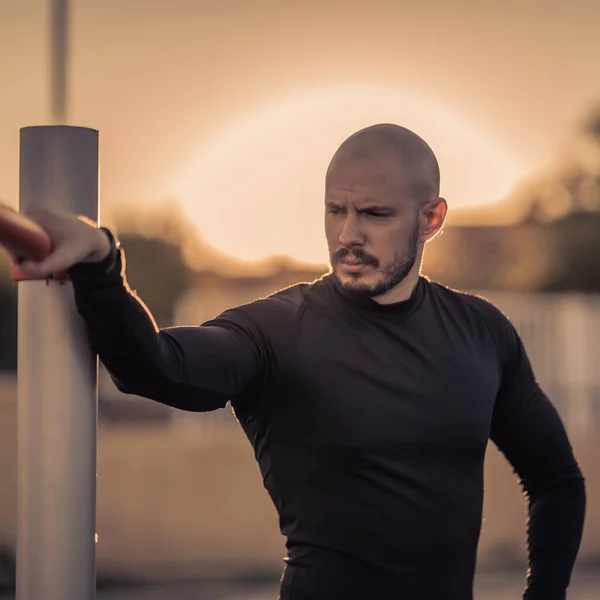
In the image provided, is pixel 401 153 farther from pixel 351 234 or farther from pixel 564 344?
pixel 564 344

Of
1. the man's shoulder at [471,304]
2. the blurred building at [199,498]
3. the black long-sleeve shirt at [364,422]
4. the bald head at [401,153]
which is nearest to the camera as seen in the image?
the black long-sleeve shirt at [364,422]

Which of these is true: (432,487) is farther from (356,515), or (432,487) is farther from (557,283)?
(557,283)

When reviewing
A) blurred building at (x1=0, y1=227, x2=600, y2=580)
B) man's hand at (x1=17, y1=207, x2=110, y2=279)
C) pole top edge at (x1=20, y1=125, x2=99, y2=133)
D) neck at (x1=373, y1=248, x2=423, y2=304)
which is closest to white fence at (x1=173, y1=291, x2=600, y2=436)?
blurred building at (x1=0, y1=227, x2=600, y2=580)

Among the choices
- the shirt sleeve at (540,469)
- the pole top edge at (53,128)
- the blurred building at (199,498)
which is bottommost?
the blurred building at (199,498)

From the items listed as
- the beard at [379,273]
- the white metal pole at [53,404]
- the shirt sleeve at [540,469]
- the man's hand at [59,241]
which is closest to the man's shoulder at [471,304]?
the shirt sleeve at [540,469]

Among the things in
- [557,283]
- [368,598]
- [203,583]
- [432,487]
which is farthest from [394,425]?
[557,283]

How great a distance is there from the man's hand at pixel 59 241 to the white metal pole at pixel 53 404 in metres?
0.20

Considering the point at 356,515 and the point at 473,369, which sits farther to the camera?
the point at 473,369

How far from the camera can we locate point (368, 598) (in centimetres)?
248

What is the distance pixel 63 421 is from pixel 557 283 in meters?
18.3

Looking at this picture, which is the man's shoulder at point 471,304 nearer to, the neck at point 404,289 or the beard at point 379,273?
the neck at point 404,289

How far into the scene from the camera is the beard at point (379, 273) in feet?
8.51

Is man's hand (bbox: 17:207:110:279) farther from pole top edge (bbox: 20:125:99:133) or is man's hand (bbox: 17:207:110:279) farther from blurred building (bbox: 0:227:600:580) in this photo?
blurred building (bbox: 0:227:600:580)

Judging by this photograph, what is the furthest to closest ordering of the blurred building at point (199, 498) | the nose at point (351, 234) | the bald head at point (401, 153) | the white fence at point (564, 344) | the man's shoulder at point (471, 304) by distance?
the white fence at point (564, 344) → the blurred building at point (199, 498) → the man's shoulder at point (471, 304) → the bald head at point (401, 153) → the nose at point (351, 234)
